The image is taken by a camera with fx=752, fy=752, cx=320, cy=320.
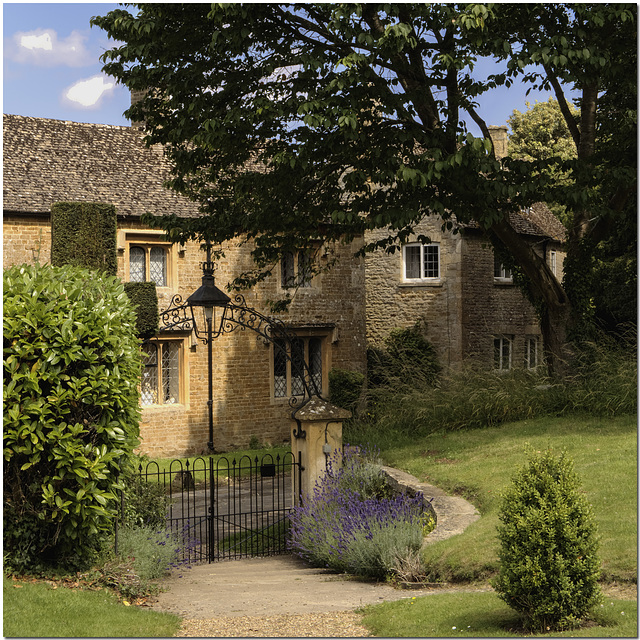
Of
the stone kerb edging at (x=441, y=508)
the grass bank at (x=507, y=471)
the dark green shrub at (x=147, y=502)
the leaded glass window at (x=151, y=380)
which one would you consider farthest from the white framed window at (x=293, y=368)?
the dark green shrub at (x=147, y=502)

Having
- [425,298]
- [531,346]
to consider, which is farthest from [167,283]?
[531,346]

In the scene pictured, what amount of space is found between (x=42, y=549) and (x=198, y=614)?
1.84m

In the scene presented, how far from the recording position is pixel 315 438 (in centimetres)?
1159

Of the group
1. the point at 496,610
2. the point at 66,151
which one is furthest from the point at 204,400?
the point at 496,610

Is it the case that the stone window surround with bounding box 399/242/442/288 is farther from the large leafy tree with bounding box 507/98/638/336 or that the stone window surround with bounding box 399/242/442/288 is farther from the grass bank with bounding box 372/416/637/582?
the grass bank with bounding box 372/416/637/582

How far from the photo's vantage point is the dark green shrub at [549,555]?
6.14 m

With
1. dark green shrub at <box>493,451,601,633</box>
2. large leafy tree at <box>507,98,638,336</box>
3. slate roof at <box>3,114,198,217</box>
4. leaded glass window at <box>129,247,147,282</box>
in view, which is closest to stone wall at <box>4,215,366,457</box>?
leaded glass window at <box>129,247,147,282</box>

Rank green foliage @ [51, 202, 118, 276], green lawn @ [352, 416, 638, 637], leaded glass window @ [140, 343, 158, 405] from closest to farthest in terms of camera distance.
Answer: green lawn @ [352, 416, 638, 637], green foliage @ [51, 202, 118, 276], leaded glass window @ [140, 343, 158, 405]

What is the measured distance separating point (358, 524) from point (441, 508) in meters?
1.70

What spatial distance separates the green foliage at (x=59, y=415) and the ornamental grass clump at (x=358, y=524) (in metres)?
2.97

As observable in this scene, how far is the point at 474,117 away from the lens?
693 inches

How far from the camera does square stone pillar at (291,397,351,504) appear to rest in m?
11.5

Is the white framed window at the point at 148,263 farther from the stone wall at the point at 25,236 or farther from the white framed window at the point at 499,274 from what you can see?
the white framed window at the point at 499,274

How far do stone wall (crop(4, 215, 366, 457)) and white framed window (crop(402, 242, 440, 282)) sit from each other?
370 centimetres
